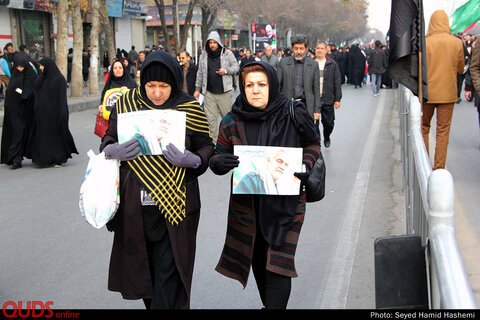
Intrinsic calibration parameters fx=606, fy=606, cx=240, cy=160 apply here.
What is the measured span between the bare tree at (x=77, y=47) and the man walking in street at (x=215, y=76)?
403 inches

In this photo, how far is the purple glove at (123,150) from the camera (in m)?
3.34

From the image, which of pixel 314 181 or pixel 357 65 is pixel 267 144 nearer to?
pixel 314 181

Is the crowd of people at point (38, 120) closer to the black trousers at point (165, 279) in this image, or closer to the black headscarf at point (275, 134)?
the black trousers at point (165, 279)

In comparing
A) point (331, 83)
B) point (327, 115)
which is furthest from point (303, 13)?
point (331, 83)

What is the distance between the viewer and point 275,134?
339cm

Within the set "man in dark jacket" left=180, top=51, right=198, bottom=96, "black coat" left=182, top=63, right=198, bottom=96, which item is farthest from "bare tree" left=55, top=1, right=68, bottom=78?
"black coat" left=182, top=63, right=198, bottom=96

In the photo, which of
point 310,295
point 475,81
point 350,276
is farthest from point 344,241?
point 475,81

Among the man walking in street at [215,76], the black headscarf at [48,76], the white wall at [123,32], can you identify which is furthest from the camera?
the white wall at [123,32]

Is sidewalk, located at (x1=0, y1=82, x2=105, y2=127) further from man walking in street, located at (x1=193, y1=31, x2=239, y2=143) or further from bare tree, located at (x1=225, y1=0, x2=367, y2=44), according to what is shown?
bare tree, located at (x1=225, y1=0, x2=367, y2=44)

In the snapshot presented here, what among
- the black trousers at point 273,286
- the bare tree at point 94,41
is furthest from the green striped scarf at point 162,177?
the bare tree at point 94,41

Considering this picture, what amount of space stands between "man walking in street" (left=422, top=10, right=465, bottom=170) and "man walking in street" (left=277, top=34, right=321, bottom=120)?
1557mm

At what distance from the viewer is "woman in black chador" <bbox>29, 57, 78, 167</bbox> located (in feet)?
30.4

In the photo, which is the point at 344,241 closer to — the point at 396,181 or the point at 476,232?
the point at 476,232

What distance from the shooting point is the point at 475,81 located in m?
7.36
